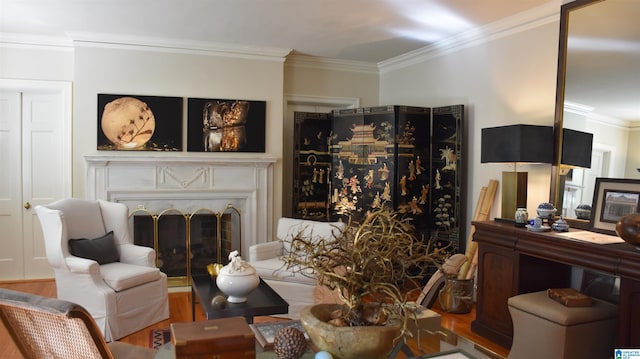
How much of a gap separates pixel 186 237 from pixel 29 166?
1873 mm

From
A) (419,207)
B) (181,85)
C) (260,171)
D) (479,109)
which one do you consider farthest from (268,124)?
(479,109)

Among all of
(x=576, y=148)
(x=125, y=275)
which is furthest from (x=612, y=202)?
(x=125, y=275)

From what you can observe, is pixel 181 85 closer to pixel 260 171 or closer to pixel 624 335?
pixel 260 171

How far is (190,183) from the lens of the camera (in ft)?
17.2

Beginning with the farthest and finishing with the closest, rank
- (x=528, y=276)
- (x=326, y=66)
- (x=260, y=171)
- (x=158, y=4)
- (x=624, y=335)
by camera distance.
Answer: (x=326, y=66) → (x=260, y=171) → (x=158, y=4) → (x=528, y=276) → (x=624, y=335)

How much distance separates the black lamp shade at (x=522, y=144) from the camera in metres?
3.65

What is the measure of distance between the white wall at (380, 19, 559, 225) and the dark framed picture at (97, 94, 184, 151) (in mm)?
2688

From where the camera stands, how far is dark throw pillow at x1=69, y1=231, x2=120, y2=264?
3922 millimetres

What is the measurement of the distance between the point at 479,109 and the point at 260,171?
237 cm

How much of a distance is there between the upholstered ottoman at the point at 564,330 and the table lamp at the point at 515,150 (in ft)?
2.97

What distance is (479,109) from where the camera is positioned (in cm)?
470

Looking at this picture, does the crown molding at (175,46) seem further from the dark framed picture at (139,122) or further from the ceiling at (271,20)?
the dark framed picture at (139,122)

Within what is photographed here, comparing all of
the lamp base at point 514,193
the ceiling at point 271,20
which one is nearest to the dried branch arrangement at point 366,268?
the lamp base at point 514,193

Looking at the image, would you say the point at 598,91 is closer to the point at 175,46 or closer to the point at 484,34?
the point at 484,34
